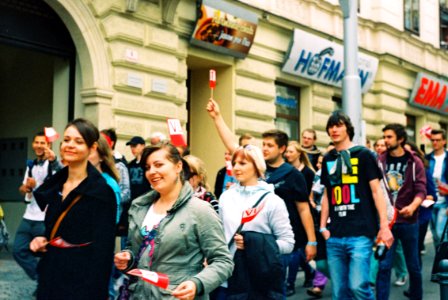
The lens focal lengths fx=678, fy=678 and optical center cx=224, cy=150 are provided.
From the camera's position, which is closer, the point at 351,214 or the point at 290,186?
the point at 351,214

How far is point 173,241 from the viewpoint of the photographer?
3273 mm

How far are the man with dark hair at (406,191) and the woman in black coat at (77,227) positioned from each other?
3.46m

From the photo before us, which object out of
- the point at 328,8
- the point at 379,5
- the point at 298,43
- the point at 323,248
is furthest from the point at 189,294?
the point at 379,5

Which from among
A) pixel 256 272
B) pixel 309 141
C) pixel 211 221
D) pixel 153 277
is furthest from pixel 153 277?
pixel 309 141

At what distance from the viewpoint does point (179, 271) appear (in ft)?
10.7

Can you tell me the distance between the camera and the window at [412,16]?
19730mm

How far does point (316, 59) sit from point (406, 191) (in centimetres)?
841

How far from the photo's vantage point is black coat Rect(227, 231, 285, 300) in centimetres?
424

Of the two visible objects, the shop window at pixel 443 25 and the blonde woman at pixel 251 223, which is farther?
the shop window at pixel 443 25

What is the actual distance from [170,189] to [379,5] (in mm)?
15688

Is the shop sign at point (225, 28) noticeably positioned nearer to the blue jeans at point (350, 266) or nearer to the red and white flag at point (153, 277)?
the blue jeans at point (350, 266)

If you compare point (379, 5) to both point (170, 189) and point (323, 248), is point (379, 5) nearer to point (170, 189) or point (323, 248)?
point (323, 248)

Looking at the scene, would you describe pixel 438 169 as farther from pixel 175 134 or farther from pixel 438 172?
pixel 175 134

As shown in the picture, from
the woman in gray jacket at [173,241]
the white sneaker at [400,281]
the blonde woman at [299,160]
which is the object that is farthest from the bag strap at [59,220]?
the white sneaker at [400,281]
